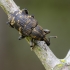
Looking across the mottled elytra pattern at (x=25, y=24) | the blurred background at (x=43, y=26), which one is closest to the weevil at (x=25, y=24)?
the mottled elytra pattern at (x=25, y=24)

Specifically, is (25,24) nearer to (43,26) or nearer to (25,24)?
(25,24)

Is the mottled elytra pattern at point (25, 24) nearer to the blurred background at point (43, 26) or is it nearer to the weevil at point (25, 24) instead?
the weevil at point (25, 24)

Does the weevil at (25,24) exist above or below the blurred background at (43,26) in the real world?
above

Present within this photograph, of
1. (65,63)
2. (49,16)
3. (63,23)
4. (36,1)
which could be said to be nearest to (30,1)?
(36,1)

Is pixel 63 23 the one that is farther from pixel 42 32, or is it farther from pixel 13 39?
pixel 42 32

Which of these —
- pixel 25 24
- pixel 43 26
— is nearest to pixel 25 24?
pixel 25 24

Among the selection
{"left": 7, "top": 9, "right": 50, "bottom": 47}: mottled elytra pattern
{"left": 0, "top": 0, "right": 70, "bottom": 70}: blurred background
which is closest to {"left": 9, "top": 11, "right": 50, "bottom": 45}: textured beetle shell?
{"left": 7, "top": 9, "right": 50, "bottom": 47}: mottled elytra pattern

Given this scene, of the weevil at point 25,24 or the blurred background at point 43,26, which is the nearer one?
the weevil at point 25,24

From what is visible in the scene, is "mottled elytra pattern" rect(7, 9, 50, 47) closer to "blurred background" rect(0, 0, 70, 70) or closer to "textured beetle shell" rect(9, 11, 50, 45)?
"textured beetle shell" rect(9, 11, 50, 45)
